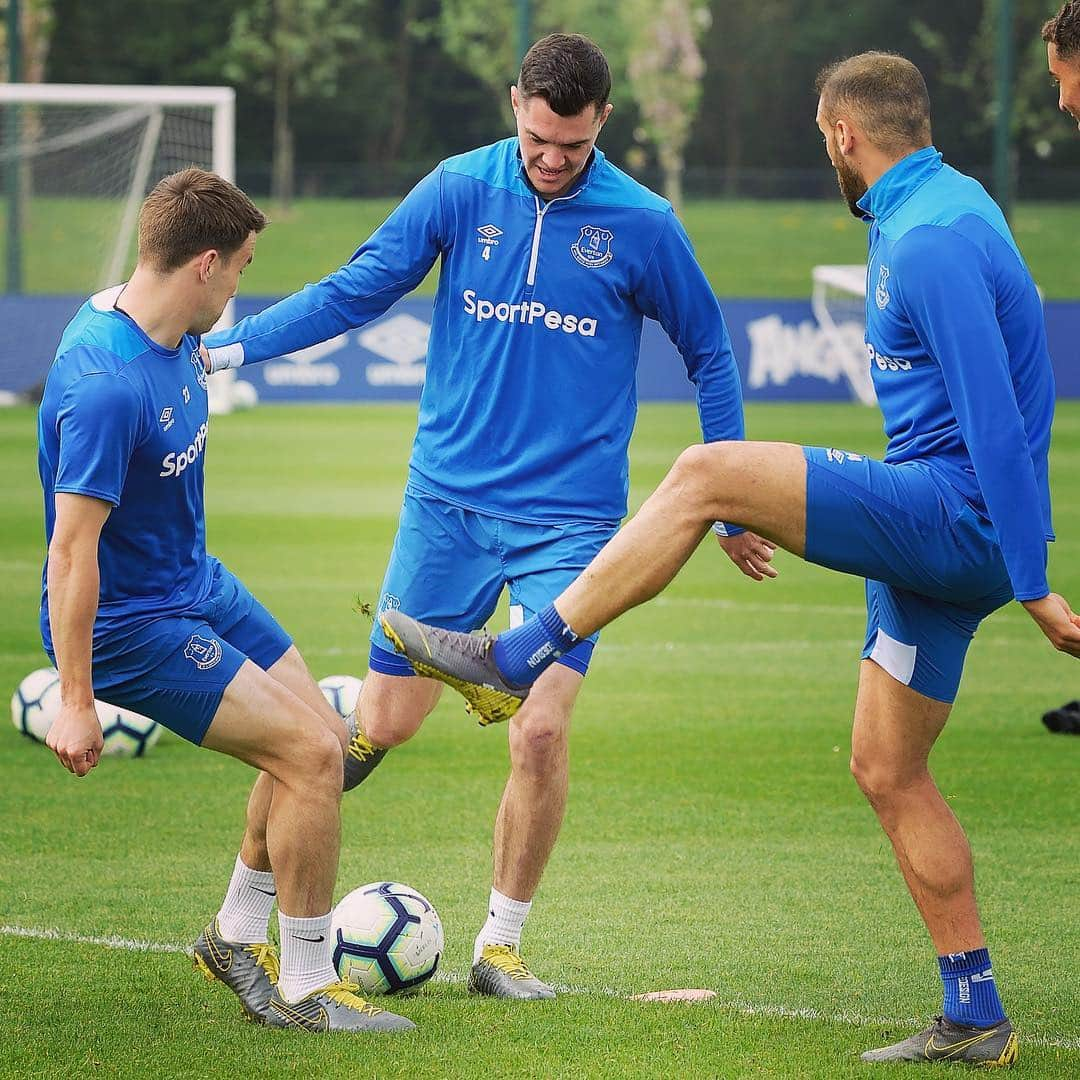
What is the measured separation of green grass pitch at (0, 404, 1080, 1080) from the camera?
4852 mm

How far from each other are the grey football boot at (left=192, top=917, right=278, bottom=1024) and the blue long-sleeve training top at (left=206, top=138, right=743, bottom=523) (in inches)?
57.8

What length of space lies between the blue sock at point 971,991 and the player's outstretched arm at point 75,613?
2.22 metres

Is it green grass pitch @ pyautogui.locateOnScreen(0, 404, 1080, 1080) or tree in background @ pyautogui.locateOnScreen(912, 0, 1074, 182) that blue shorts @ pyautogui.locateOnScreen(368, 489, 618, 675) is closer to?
green grass pitch @ pyautogui.locateOnScreen(0, 404, 1080, 1080)

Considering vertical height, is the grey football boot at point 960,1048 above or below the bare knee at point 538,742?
below

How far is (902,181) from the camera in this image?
4.71 m

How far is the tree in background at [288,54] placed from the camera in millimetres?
48031

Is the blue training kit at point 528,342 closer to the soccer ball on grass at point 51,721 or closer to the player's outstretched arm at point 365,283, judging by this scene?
the player's outstretched arm at point 365,283

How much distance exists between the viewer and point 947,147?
1879 inches

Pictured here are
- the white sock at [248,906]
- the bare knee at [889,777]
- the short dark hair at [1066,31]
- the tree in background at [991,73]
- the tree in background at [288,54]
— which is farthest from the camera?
the tree in background at [288,54]

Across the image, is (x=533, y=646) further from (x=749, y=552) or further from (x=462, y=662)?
(x=749, y=552)

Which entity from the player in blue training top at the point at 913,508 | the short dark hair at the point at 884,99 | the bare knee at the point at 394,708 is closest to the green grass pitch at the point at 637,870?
the player in blue training top at the point at 913,508

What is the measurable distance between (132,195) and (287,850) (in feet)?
74.4

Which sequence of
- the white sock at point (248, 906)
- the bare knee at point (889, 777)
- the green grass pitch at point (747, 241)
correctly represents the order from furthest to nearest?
1. the green grass pitch at point (747, 241)
2. the white sock at point (248, 906)
3. the bare knee at point (889, 777)

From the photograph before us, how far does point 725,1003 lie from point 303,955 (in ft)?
3.91
